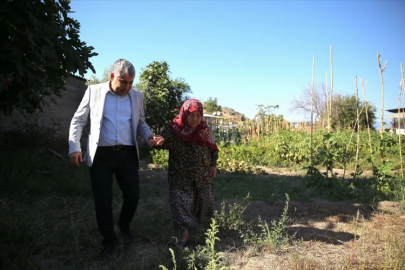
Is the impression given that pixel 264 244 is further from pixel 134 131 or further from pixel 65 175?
pixel 65 175

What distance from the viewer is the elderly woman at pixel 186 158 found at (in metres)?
3.00

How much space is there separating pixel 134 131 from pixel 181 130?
477mm

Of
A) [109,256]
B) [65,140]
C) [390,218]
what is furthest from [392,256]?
[65,140]

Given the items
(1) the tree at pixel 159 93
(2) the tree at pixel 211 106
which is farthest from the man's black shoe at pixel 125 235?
(2) the tree at pixel 211 106

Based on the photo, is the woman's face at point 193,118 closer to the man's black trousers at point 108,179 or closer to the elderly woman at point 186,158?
the elderly woman at point 186,158

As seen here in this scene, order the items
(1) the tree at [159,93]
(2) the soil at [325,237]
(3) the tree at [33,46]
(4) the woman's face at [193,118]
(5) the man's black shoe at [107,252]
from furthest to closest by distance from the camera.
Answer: (1) the tree at [159,93] → (3) the tree at [33,46] → (4) the woman's face at [193,118] → (5) the man's black shoe at [107,252] → (2) the soil at [325,237]

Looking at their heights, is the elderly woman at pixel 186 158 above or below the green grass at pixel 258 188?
above

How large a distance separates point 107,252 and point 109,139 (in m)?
1.01

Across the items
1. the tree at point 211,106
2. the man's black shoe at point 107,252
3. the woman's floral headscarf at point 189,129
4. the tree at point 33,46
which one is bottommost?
the man's black shoe at point 107,252

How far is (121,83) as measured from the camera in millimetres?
2686

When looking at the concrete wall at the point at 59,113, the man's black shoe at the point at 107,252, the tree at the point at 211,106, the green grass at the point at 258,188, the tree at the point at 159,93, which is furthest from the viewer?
the tree at the point at 211,106

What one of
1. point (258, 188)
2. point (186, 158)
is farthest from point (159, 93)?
point (186, 158)

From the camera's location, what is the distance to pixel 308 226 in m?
3.67

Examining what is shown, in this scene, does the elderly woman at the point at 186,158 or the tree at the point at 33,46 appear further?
the tree at the point at 33,46
